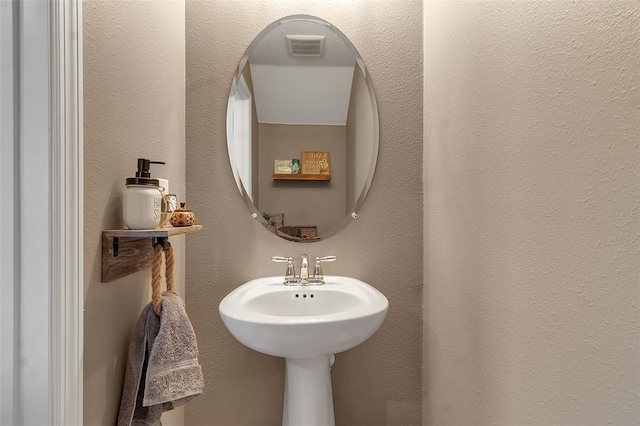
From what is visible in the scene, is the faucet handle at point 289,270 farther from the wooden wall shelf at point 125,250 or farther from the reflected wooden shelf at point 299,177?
the wooden wall shelf at point 125,250

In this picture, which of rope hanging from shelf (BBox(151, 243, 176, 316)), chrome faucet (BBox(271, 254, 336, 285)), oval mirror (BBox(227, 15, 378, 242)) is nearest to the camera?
rope hanging from shelf (BBox(151, 243, 176, 316))

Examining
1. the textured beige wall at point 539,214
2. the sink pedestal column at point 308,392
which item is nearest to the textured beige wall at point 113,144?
the sink pedestal column at point 308,392

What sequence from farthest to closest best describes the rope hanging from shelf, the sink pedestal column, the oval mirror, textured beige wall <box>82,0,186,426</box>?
the oval mirror → the sink pedestal column → the rope hanging from shelf → textured beige wall <box>82,0,186,426</box>

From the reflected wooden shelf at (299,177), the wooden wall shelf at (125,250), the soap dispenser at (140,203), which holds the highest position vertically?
the reflected wooden shelf at (299,177)

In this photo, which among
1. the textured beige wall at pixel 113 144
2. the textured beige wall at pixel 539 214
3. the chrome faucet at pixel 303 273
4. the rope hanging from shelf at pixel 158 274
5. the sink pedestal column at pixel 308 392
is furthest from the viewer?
the chrome faucet at pixel 303 273

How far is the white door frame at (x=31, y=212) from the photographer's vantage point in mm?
668

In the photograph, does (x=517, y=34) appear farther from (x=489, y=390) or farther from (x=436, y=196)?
(x=489, y=390)

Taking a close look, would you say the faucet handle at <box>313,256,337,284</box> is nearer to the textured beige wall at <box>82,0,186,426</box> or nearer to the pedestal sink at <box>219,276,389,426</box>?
the pedestal sink at <box>219,276,389,426</box>

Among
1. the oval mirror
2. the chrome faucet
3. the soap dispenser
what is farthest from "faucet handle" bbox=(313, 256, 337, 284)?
the soap dispenser

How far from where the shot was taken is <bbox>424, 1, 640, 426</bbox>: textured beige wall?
59 cm

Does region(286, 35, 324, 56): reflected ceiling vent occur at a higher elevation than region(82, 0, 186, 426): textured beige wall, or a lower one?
higher

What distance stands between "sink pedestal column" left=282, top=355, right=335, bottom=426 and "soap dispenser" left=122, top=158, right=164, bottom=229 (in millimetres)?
628

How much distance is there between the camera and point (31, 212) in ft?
2.22

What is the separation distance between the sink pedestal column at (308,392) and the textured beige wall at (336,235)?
10.7 inches
